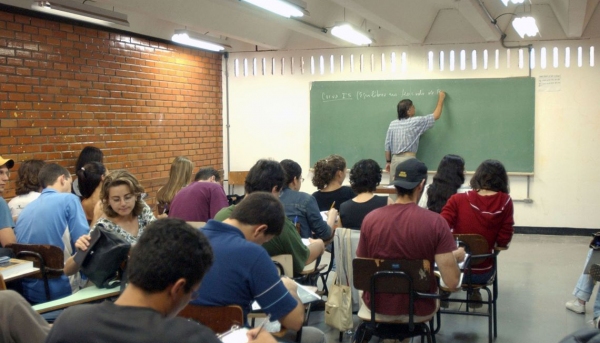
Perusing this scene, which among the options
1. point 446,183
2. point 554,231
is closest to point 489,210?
point 446,183

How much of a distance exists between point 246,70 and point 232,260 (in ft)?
24.1

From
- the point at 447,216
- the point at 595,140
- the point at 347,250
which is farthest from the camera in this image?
the point at 595,140

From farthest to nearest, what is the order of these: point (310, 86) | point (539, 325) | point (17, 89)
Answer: point (310, 86), point (17, 89), point (539, 325)

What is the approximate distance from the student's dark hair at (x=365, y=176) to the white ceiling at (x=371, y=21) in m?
2.17

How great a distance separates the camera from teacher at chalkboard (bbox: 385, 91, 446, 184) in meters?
8.16

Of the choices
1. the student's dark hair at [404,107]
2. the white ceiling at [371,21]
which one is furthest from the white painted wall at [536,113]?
the student's dark hair at [404,107]

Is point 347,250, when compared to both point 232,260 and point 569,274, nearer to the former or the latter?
point 232,260

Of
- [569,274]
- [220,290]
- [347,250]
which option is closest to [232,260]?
[220,290]

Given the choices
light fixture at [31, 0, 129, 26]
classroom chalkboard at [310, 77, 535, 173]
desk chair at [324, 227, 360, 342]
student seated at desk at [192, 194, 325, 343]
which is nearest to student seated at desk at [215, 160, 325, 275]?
desk chair at [324, 227, 360, 342]

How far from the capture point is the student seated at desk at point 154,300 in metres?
1.49

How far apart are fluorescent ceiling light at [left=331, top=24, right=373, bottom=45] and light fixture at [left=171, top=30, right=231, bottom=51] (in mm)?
1678

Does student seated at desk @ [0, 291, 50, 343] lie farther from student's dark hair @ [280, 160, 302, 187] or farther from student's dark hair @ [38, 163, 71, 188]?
student's dark hair @ [280, 160, 302, 187]

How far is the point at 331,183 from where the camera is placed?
5.14 metres

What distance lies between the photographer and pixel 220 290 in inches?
91.7
